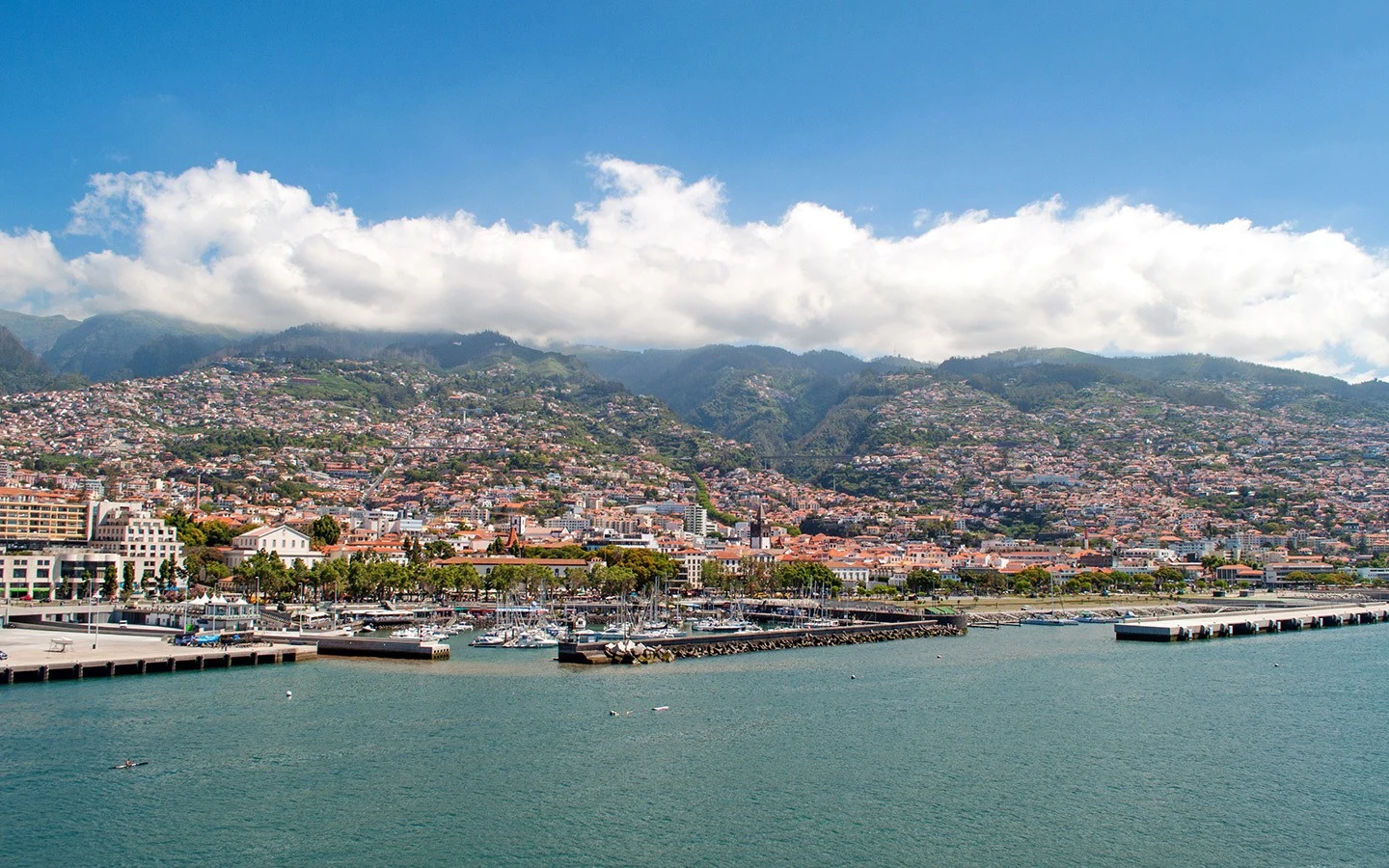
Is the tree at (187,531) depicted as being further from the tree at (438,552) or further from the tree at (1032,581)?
the tree at (1032,581)

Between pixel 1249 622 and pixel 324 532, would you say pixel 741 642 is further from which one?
pixel 324 532

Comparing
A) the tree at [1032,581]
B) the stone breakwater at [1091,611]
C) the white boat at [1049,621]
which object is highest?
the tree at [1032,581]

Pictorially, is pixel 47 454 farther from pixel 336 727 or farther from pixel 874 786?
pixel 874 786

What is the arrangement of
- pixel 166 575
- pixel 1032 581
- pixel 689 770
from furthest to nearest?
pixel 1032 581 → pixel 166 575 → pixel 689 770

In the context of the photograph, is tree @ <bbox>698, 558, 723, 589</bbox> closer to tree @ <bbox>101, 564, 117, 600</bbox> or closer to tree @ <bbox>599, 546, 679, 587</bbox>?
tree @ <bbox>599, 546, 679, 587</bbox>

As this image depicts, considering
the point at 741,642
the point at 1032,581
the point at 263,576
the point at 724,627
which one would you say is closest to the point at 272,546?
the point at 263,576

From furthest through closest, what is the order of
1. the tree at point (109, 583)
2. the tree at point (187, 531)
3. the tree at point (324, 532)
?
the tree at point (324, 532) < the tree at point (187, 531) < the tree at point (109, 583)

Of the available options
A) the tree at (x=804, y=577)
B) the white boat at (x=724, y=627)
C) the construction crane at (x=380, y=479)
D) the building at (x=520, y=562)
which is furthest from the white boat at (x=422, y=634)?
the construction crane at (x=380, y=479)

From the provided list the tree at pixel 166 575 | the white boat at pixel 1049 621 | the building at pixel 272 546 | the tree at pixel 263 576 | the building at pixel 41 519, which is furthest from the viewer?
the building at pixel 41 519
